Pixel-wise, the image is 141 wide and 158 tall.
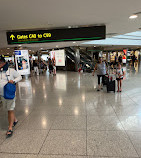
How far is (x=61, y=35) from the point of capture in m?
5.05

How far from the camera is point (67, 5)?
11.0 feet

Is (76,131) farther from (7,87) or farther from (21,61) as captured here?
(21,61)

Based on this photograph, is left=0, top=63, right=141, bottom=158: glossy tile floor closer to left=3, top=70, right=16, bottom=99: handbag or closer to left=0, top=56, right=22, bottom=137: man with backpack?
left=0, top=56, right=22, bottom=137: man with backpack

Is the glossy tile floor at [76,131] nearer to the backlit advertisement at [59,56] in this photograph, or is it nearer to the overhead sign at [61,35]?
the overhead sign at [61,35]

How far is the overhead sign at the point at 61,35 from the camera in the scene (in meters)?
4.99

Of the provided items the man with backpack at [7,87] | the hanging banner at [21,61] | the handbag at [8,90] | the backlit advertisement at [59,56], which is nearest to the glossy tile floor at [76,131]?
the man with backpack at [7,87]

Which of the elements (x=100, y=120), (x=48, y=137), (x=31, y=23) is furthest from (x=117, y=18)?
(x=48, y=137)

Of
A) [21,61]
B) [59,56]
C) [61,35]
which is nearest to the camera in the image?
[61,35]

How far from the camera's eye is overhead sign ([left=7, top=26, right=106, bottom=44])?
4988mm

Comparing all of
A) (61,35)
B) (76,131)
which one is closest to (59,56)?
(61,35)

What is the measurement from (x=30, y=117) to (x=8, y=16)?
333 centimetres

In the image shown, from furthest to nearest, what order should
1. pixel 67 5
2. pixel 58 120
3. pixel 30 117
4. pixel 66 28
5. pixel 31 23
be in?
pixel 66 28 → pixel 31 23 → pixel 30 117 → pixel 58 120 → pixel 67 5

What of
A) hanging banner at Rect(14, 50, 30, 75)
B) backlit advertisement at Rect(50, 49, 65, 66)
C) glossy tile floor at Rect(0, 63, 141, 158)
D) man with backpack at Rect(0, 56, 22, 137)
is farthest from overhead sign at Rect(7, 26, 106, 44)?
backlit advertisement at Rect(50, 49, 65, 66)

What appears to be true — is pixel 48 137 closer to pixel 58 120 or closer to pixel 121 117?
pixel 58 120
